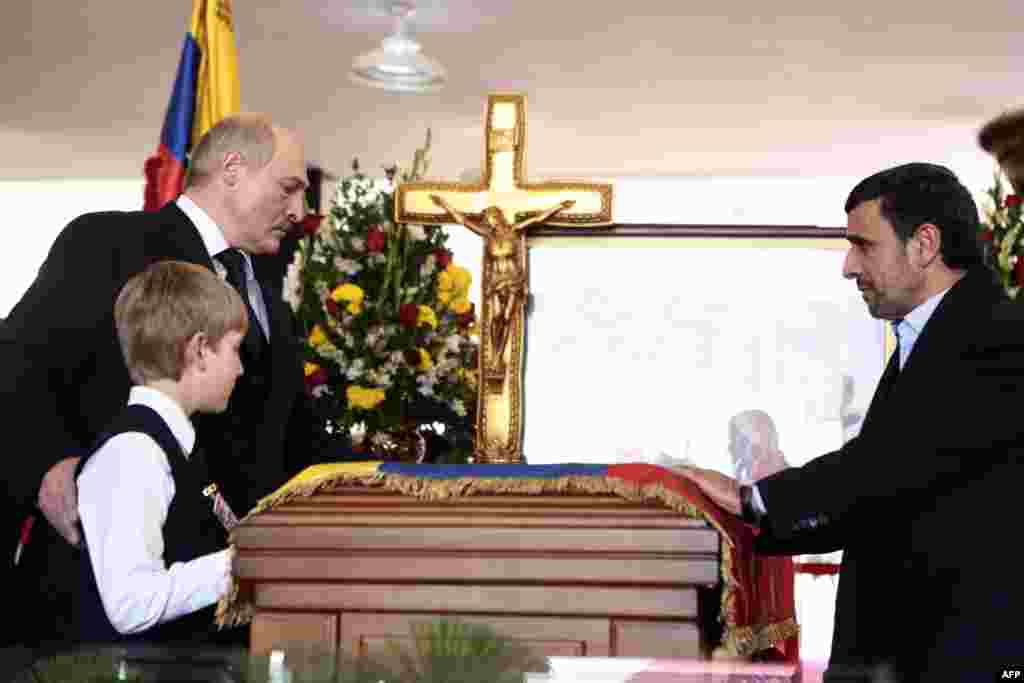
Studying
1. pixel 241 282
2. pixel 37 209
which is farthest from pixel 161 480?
pixel 37 209

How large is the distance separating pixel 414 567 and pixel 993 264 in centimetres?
356

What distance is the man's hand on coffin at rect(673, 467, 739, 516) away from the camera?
2.18 metres

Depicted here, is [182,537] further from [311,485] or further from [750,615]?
[750,615]

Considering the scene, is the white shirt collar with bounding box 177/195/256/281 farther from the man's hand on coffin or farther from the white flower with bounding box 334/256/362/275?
the white flower with bounding box 334/256/362/275

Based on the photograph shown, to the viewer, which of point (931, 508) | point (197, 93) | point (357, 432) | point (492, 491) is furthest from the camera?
point (197, 93)

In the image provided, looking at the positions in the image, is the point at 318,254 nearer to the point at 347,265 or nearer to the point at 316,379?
the point at 347,265

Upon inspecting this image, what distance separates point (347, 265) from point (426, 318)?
0.29m

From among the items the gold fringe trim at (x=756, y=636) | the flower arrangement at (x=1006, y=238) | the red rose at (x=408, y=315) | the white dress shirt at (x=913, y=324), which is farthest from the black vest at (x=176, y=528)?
the flower arrangement at (x=1006, y=238)

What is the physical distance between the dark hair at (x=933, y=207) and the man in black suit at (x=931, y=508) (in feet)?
0.54

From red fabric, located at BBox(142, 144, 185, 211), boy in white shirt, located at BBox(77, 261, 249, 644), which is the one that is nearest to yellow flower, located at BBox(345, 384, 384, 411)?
red fabric, located at BBox(142, 144, 185, 211)

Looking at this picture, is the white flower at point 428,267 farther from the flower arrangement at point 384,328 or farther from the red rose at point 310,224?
the red rose at point 310,224

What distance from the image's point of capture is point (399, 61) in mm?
7781

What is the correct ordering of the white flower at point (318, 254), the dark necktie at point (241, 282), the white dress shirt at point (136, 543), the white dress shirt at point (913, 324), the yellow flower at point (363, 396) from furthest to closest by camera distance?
the white flower at point (318, 254), the yellow flower at point (363, 396), the dark necktie at point (241, 282), the white dress shirt at point (913, 324), the white dress shirt at point (136, 543)

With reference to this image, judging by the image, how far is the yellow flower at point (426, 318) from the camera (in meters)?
4.43
